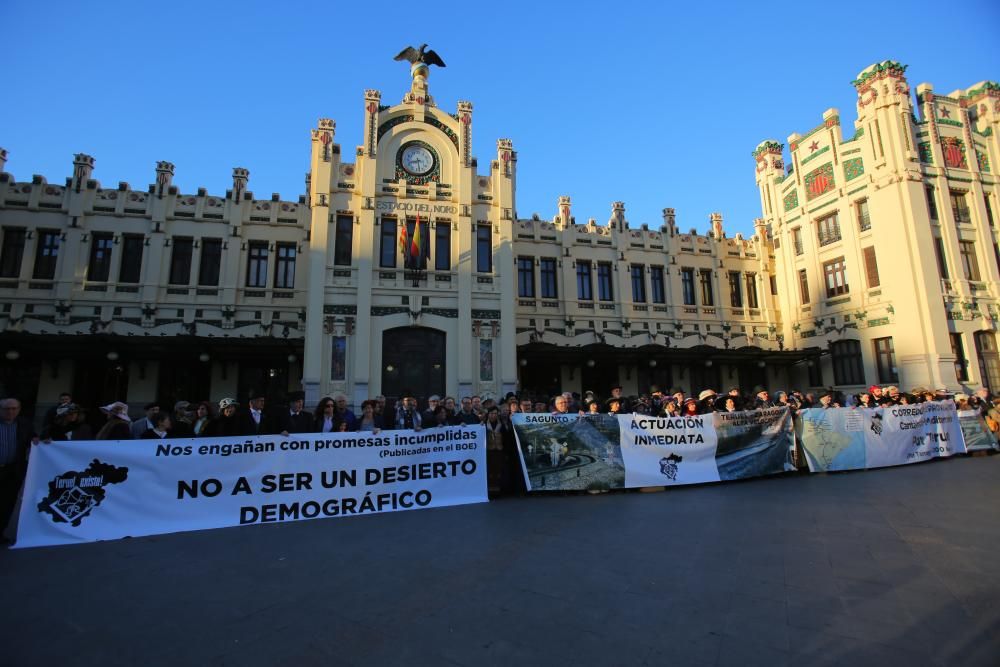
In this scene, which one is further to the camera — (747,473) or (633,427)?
(747,473)

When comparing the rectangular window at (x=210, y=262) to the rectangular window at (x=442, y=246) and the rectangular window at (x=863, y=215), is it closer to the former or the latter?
the rectangular window at (x=442, y=246)

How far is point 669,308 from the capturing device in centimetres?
2530

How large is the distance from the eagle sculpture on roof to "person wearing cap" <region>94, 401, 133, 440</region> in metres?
19.3

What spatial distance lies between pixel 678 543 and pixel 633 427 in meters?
3.83

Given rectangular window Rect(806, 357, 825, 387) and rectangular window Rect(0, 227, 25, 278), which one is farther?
rectangular window Rect(806, 357, 825, 387)

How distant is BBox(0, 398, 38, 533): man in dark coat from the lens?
20.2ft

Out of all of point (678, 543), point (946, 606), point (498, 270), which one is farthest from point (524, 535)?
point (498, 270)

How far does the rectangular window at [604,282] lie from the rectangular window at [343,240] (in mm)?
12540

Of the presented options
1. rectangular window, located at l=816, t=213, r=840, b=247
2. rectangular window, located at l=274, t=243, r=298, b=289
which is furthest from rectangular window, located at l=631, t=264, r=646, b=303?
rectangular window, located at l=274, t=243, r=298, b=289

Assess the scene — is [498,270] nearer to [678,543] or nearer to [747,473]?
[747,473]

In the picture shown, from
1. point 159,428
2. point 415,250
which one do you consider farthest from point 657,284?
point 159,428

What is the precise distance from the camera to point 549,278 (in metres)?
24.1

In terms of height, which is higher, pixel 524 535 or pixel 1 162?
pixel 1 162

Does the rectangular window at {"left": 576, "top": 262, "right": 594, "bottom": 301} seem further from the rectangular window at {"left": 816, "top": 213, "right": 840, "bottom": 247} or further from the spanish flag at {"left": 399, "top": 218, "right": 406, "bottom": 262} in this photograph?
the rectangular window at {"left": 816, "top": 213, "right": 840, "bottom": 247}
